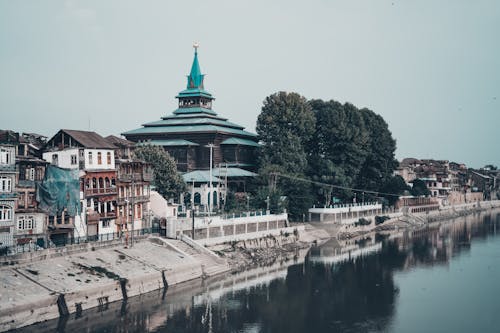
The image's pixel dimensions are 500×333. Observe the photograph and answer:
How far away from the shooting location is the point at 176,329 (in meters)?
42.4

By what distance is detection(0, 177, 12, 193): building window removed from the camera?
160ft

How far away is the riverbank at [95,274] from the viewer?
4066cm

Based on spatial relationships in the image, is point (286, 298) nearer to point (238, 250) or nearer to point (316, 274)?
point (316, 274)

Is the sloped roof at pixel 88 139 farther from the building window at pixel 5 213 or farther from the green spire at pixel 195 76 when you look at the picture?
the green spire at pixel 195 76

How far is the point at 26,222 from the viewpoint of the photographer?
50812mm

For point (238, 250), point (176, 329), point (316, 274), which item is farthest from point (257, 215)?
point (176, 329)

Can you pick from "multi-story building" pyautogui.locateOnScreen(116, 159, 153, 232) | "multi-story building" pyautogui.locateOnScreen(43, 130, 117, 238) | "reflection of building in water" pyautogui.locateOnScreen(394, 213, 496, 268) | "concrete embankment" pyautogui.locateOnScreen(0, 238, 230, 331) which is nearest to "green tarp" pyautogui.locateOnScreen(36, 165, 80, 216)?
"multi-story building" pyautogui.locateOnScreen(43, 130, 117, 238)

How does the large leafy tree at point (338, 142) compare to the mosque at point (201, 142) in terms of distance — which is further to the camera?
the large leafy tree at point (338, 142)

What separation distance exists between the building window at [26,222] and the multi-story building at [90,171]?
4.54 m

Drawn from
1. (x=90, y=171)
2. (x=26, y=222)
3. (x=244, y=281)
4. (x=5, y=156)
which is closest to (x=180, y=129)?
(x=90, y=171)

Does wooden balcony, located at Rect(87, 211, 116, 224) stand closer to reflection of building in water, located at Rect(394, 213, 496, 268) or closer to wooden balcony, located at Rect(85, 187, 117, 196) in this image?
wooden balcony, located at Rect(85, 187, 117, 196)

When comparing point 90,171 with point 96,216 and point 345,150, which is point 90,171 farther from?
point 345,150

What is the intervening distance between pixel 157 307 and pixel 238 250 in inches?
886

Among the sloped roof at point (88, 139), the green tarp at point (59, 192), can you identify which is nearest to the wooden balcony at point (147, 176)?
the sloped roof at point (88, 139)
